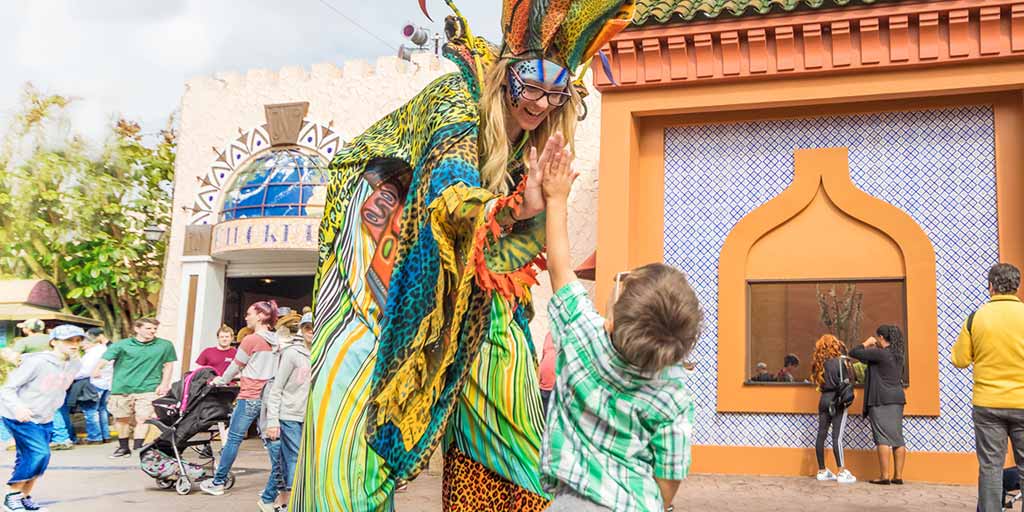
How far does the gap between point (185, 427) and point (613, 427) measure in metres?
7.20

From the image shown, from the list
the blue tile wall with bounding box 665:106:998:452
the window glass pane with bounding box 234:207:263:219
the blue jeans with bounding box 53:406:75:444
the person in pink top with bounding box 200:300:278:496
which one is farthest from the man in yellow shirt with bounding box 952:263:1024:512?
the window glass pane with bounding box 234:207:263:219

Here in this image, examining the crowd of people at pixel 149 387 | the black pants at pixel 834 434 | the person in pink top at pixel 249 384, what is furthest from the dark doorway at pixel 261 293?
Result: the black pants at pixel 834 434

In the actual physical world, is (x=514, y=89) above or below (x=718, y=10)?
below

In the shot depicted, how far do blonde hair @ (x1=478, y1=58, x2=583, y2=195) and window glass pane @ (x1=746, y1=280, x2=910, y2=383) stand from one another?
757 cm

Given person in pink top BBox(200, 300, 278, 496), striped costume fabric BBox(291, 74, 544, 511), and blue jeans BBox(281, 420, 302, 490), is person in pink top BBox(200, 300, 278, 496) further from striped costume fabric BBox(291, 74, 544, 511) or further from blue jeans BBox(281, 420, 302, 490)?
striped costume fabric BBox(291, 74, 544, 511)

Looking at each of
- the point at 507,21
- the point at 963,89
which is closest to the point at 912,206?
the point at 963,89

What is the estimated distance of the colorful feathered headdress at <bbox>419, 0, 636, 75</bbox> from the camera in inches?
114

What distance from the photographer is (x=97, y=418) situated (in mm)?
14195

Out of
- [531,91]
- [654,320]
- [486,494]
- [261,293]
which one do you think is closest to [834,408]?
[486,494]

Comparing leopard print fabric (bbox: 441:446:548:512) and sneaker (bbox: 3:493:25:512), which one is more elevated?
leopard print fabric (bbox: 441:446:548:512)

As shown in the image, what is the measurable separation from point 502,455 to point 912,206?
806 cm

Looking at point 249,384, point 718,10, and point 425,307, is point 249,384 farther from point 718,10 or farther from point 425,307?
point 425,307

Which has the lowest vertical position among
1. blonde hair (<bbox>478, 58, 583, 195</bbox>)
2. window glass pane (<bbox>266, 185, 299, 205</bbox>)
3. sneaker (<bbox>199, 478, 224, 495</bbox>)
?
sneaker (<bbox>199, 478, 224, 495</bbox>)

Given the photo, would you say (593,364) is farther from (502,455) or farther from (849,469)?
(849,469)
